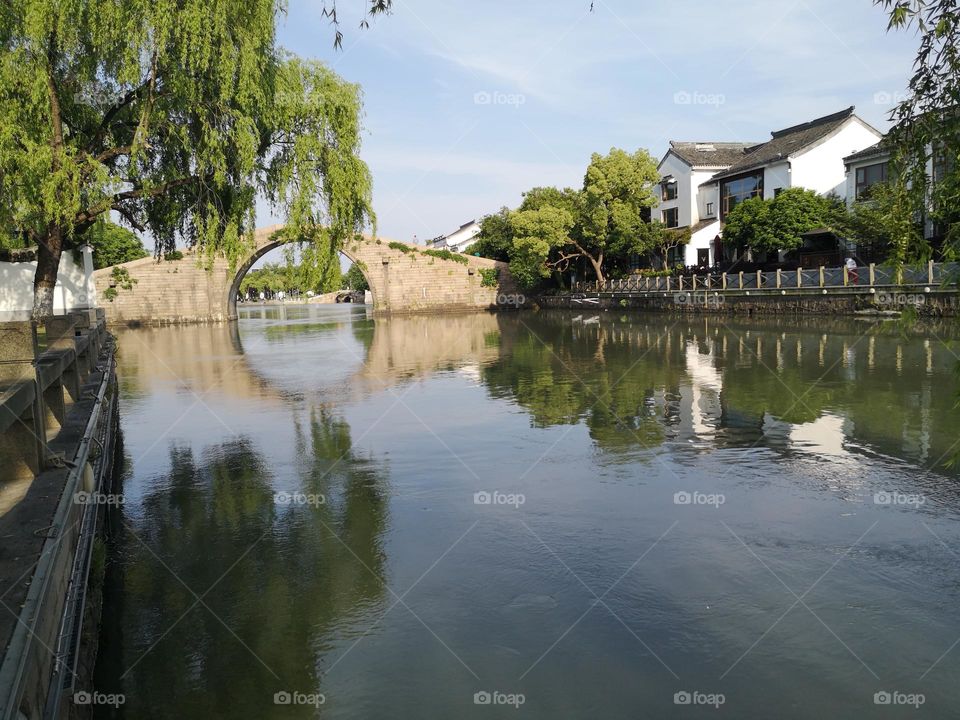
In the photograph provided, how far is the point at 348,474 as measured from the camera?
8.41 m

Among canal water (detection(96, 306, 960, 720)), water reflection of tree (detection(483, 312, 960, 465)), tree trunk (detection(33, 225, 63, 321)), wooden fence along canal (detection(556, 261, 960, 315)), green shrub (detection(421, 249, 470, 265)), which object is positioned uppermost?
green shrub (detection(421, 249, 470, 265))

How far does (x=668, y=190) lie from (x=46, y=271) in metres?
39.3

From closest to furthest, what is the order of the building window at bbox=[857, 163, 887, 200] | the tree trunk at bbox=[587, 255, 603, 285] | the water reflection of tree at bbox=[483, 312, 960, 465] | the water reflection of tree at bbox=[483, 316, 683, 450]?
the water reflection of tree at bbox=[483, 312, 960, 465] < the water reflection of tree at bbox=[483, 316, 683, 450] < the building window at bbox=[857, 163, 887, 200] < the tree trunk at bbox=[587, 255, 603, 285]

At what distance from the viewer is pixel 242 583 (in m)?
5.65

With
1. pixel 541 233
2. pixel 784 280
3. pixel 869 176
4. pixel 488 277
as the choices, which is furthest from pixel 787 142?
pixel 488 277

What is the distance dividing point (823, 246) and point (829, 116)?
815 centimetres

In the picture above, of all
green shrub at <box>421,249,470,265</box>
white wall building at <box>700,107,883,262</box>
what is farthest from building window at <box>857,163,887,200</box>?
green shrub at <box>421,249,470,265</box>

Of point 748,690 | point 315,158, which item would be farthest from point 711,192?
point 748,690

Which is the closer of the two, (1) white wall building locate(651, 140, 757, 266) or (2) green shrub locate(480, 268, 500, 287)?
(1) white wall building locate(651, 140, 757, 266)

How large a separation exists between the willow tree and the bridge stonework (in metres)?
25.2

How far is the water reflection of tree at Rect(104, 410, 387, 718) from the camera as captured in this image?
4395 millimetres

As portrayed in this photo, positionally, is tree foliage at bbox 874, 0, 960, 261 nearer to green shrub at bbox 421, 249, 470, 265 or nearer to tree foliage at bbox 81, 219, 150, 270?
green shrub at bbox 421, 249, 470, 265

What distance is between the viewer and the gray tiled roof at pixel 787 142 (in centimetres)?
3672

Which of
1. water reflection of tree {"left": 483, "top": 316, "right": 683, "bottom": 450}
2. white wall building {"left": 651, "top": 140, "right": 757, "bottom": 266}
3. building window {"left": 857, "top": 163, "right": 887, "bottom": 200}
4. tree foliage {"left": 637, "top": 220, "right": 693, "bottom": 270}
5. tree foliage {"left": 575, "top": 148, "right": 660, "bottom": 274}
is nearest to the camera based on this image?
water reflection of tree {"left": 483, "top": 316, "right": 683, "bottom": 450}
